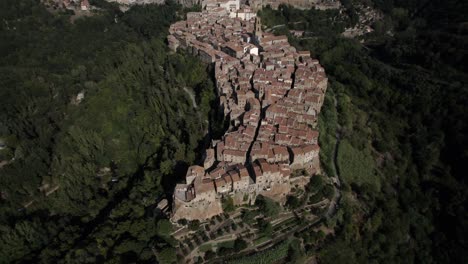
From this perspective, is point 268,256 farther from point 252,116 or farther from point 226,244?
point 252,116

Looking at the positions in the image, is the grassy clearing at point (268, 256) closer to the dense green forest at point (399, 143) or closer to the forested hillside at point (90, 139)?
the dense green forest at point (399, 143)

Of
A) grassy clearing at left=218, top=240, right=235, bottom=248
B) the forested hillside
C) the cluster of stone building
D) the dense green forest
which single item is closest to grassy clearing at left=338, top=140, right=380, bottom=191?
the dense green forest

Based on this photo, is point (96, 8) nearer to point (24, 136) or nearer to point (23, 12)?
point (23, 12)

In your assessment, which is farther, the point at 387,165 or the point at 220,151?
the point at 387,165

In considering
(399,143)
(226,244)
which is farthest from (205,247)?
(399,143)

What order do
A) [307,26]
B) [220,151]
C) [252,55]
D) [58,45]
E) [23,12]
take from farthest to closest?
[307,26] → [23,12] → [58,45] → [252,55] → [220,151]

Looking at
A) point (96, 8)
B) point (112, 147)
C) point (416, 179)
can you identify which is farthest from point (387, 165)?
point (96, 8)
